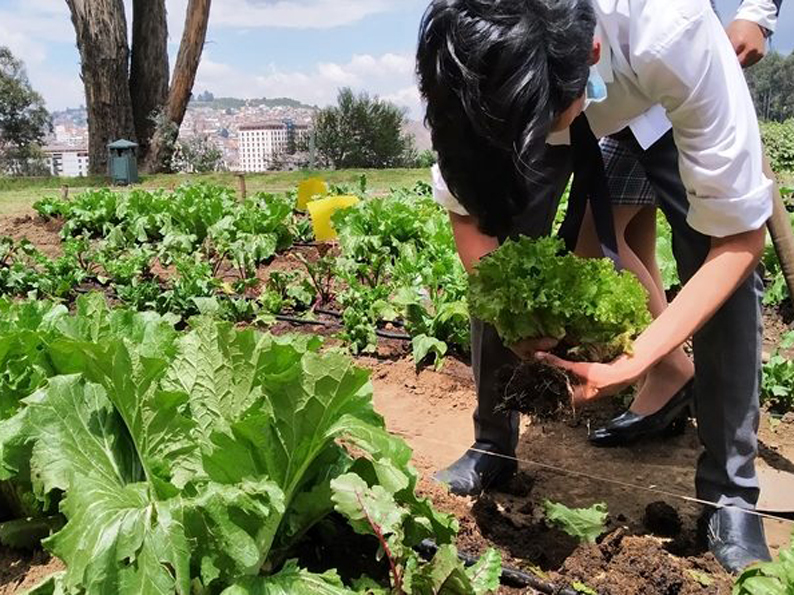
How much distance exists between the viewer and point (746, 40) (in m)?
2.71

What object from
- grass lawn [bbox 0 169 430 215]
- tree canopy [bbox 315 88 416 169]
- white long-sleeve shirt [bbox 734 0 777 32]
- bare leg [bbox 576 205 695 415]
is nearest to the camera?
white long-sleeve shirt [bbox 734 0 777 32]

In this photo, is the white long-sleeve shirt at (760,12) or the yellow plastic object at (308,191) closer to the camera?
the white long-sleeve shirt at (760,12)

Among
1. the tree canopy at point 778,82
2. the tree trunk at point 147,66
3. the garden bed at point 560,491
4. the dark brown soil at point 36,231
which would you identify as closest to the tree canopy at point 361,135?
the tree trunk at point 147,66

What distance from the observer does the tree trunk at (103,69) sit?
1788cm

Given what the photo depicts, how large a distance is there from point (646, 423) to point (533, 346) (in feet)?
4.30

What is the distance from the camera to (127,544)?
1.77 m

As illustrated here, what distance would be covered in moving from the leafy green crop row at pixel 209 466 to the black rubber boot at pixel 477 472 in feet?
2.13

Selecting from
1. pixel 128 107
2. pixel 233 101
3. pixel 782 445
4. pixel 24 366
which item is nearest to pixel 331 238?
pixel 782 445

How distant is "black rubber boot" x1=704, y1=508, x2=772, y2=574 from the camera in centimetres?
239

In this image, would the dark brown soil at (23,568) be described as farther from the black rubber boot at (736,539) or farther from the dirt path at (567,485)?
the black rubber boot at (736,539)

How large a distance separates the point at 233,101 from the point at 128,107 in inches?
6510

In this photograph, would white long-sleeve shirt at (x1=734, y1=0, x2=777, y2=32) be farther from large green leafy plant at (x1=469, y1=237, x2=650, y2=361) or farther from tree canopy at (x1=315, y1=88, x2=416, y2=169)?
tree canopy at (x1=315, y1=88, x2=416, y2=169)

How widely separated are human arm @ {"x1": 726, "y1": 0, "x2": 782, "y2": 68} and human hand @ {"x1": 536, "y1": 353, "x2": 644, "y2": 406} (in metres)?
1.21

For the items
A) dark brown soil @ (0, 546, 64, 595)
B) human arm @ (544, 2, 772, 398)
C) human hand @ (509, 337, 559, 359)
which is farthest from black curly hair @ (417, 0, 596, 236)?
dark brown soil @ (0, 546, 64, 595)
